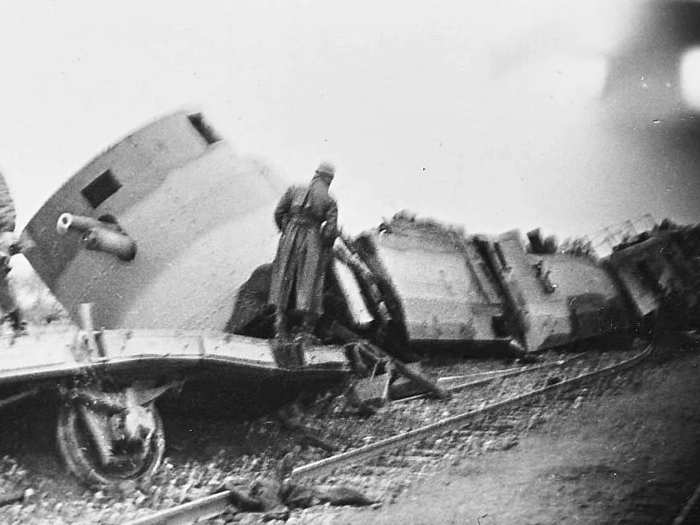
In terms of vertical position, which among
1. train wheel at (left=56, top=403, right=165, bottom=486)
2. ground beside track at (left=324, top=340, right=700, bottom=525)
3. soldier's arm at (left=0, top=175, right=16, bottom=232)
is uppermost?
soldier's arm at (left=0, top=175, right=16, bottom=232)

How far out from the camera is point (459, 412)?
13.1 feet

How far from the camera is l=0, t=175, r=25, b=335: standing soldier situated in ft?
9.92

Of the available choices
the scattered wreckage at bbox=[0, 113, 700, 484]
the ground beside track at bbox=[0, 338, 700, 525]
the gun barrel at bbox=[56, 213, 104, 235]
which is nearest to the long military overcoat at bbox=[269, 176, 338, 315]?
the scattered wreckage at bbox=[0, 113, 700, 484]

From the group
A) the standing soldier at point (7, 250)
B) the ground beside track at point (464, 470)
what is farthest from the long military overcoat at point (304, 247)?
the standing soldier at point (7, 250)

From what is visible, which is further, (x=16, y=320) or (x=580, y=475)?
(x=580, y=475)

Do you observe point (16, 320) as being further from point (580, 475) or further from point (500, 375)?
point (500, 375)

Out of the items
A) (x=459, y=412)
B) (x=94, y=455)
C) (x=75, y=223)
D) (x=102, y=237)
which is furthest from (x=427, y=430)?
(x=75, y=223)

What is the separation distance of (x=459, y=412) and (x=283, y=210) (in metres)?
1.34

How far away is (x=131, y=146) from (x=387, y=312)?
1.55 meters

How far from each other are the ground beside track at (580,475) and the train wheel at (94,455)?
0.63 m

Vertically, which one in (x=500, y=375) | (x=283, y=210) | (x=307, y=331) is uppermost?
(x=283, y=210)

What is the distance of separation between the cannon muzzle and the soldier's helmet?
0.93 meters

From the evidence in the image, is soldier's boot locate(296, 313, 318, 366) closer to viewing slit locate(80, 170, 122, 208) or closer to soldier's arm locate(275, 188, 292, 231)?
soldier's arm locate(275, 188, 292, 231)

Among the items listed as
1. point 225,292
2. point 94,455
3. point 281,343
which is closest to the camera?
point 94,455
